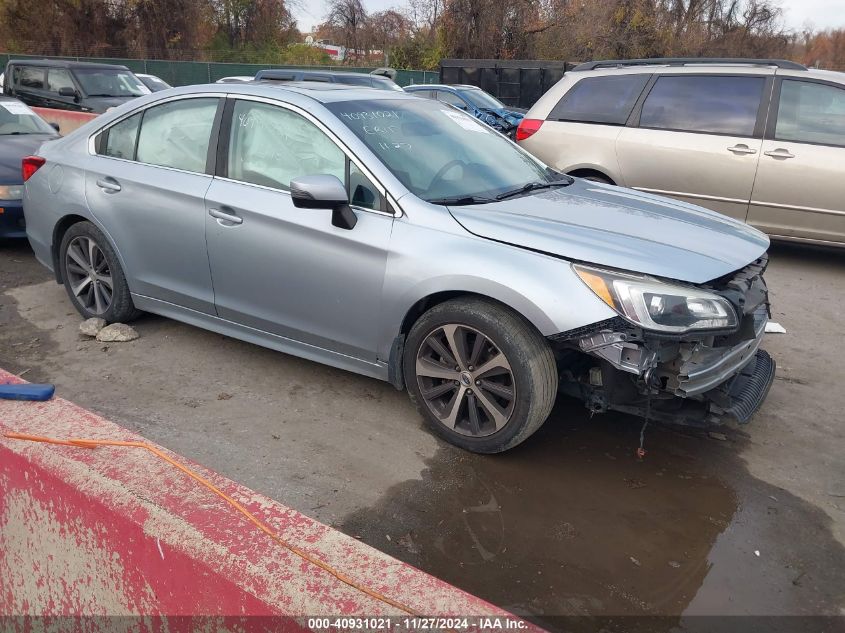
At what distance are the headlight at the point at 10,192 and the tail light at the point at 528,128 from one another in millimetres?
4922

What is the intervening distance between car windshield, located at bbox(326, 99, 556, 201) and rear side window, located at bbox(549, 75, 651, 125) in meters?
3.20

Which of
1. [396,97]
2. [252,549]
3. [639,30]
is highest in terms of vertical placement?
[639,30]

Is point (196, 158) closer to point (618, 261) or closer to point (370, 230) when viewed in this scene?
point (370, 230)

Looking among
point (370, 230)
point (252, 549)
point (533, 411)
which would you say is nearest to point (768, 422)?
point (533, 411)

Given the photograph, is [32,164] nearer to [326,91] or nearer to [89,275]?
[89,275]

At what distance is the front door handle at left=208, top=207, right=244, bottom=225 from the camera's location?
166 inches

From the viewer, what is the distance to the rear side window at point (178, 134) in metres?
4.53

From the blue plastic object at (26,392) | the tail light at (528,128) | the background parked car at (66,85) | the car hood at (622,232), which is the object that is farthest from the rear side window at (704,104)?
the background parked car at (66,85)

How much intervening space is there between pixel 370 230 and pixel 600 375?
4.32 feet

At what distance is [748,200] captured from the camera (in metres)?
7.02

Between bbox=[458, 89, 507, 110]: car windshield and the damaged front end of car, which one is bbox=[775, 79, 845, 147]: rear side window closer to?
the damaged front end of car

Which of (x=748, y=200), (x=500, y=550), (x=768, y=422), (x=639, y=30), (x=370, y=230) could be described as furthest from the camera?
(x=639, y=30)

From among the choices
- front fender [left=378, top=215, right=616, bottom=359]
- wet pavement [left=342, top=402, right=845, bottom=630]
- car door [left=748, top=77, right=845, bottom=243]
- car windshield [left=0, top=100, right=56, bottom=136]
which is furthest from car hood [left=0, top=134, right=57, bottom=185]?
car door [left=748, top=77, right=845, bottom=243]

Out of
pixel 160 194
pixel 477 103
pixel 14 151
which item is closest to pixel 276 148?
pixel 160 194
